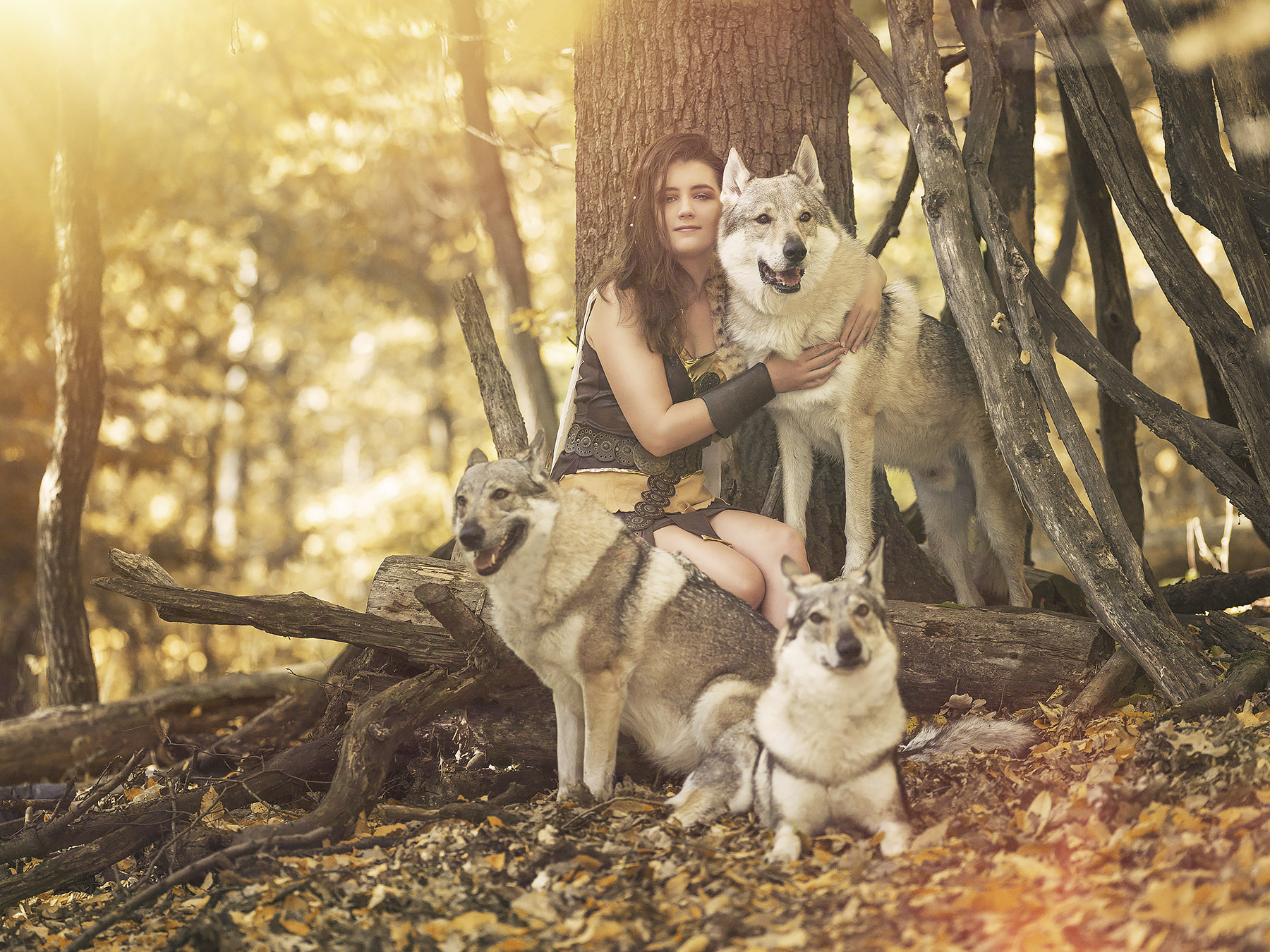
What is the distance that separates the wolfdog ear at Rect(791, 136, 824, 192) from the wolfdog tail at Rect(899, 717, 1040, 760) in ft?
9.29

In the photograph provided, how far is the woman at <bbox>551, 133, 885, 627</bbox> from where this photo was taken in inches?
170

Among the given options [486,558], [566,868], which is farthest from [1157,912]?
[486,558]

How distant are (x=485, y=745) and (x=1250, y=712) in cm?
338

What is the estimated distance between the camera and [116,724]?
7.47 meters

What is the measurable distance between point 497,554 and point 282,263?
15551mm

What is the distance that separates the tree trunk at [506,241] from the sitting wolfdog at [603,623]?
5.91 meters

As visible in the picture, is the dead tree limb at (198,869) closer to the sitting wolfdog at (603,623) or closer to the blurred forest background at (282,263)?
the sitting wolfdog at (603,623)

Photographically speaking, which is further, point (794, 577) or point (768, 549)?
point (768, 549)

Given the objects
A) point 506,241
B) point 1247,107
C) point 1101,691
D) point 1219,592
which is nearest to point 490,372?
point 1101,691

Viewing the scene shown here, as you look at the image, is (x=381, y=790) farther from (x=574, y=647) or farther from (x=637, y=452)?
(x=637, y=452)

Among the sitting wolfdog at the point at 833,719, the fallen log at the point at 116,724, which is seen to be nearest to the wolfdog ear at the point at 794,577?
the sitting wolfdog at the point at 833,719

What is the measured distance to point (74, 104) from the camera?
8.03 m

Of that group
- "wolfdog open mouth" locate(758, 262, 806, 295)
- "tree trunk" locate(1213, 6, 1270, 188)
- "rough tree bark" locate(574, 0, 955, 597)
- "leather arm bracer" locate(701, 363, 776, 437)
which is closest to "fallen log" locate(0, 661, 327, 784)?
"rough tree bark" locate(574, 0, 955, 597)

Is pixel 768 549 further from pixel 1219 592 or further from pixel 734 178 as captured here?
pixel 1219 592
